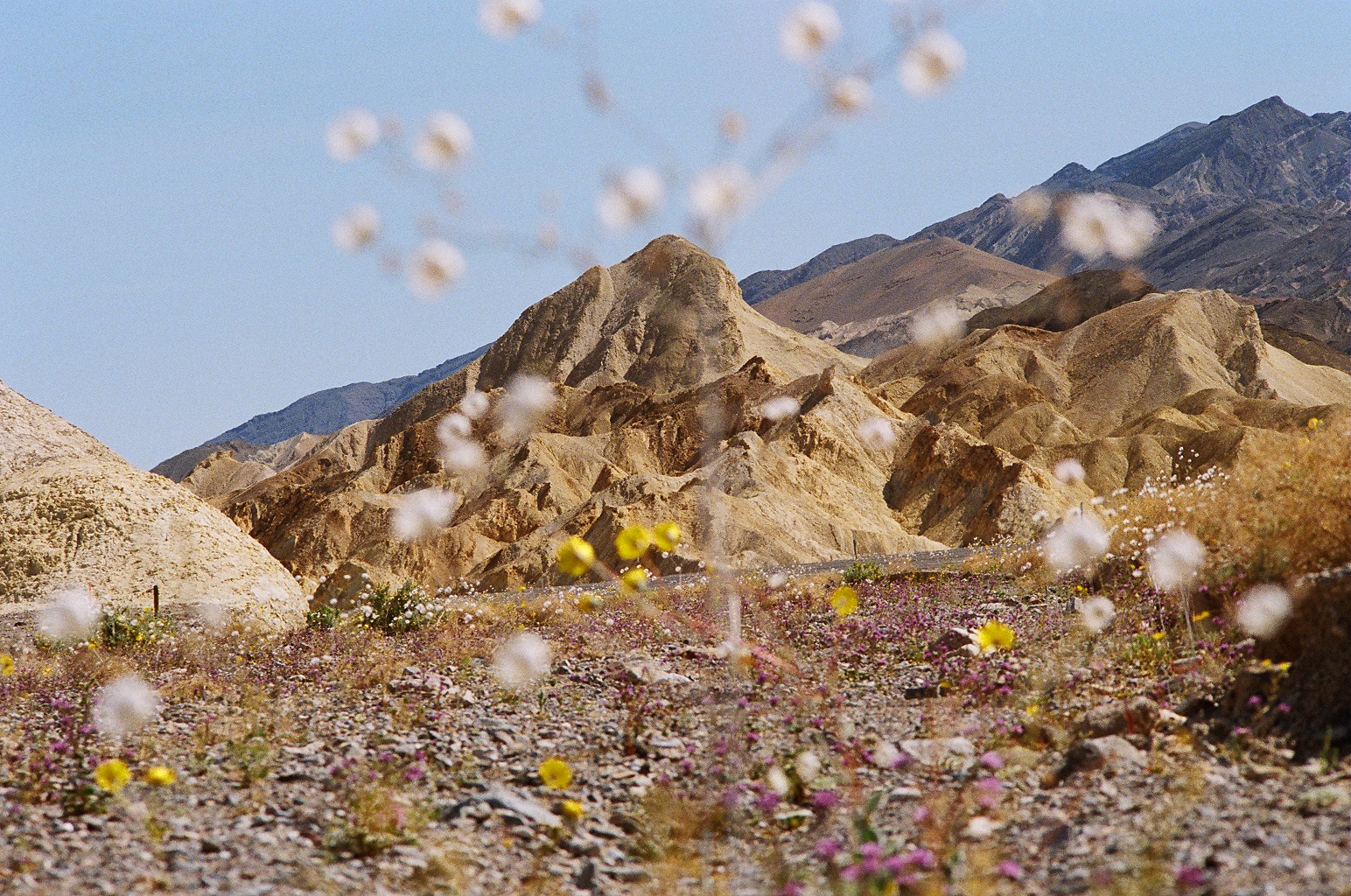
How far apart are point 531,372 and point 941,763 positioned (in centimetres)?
8964

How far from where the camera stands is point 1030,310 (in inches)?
4144

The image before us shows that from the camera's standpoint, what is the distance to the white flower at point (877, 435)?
176 ft

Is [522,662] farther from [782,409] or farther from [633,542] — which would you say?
[782,409]

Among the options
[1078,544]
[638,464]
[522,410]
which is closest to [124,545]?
[1078,544]

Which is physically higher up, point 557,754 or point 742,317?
point 742,317

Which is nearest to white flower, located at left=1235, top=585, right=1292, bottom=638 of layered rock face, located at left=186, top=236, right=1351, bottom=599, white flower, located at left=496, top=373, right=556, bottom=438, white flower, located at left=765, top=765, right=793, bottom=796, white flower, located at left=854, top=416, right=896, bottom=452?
white flower, located at left=765, top=765, right=793, bottom=796

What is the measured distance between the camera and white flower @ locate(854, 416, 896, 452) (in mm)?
53656

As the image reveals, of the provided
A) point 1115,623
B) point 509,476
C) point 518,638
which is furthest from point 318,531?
point 1115,623

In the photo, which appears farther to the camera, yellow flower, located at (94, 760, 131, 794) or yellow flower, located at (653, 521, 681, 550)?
yellow flower, located at (94, 760, 131, 794)

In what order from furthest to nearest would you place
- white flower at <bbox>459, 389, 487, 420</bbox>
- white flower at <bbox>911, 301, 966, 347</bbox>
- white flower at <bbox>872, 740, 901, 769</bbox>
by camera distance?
white flower at <bbox>911, 301, 966, 347</bbox> < white flower at <bbox>459, 389, 487, 420</bbox> < white flower at <bbox>872, 740, 901, 769</bbox>

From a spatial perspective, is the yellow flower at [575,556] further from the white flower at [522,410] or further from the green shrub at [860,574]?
the white flower at [522,410]

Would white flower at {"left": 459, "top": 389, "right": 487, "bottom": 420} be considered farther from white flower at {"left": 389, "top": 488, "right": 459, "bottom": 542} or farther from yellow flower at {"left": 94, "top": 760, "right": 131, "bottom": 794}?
yellow flower at {"left": 94, "top": 760, "right": 131, "bottom": 794}

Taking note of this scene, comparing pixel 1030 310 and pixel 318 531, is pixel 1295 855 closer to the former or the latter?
pixel 318 531

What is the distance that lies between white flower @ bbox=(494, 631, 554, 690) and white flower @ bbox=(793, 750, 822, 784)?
3.52 m
